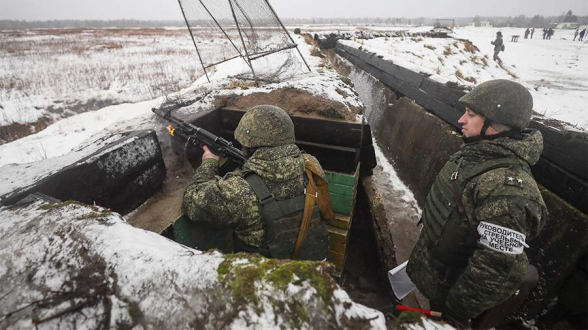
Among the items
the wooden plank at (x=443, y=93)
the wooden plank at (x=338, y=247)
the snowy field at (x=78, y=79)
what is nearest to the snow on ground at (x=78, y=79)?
the snowy field at (x=78, y=79)

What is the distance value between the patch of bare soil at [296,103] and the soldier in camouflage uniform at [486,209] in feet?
5.67

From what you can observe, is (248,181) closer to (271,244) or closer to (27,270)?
(271,244)

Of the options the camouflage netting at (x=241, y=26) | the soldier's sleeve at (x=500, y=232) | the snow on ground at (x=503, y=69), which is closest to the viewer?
the soldier's sleeve at (x=500, y=232)

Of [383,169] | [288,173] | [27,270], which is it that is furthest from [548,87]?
[27,270]

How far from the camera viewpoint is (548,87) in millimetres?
10297

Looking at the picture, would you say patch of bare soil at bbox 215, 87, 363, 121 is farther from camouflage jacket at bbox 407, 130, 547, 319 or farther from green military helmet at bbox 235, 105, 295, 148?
camouflage jacket at bbox 407, 130, 547, 319

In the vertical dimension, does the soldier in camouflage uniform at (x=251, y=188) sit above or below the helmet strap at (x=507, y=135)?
below

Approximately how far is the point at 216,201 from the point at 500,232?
1.88 metres

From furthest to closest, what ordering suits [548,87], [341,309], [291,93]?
[548,87] < [291,93] < [341,309]

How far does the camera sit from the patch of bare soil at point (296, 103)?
364 centimetres

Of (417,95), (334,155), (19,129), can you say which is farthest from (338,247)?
(19,129)

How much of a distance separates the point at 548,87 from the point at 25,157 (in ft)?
55.0

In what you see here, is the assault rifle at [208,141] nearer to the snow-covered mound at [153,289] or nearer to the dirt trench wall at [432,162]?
the snow-covered mound at [153,289]

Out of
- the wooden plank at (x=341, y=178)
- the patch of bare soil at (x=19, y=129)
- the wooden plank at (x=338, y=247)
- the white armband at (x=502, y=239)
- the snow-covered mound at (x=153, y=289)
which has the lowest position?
the wooden plank at (x=338, y=247)
